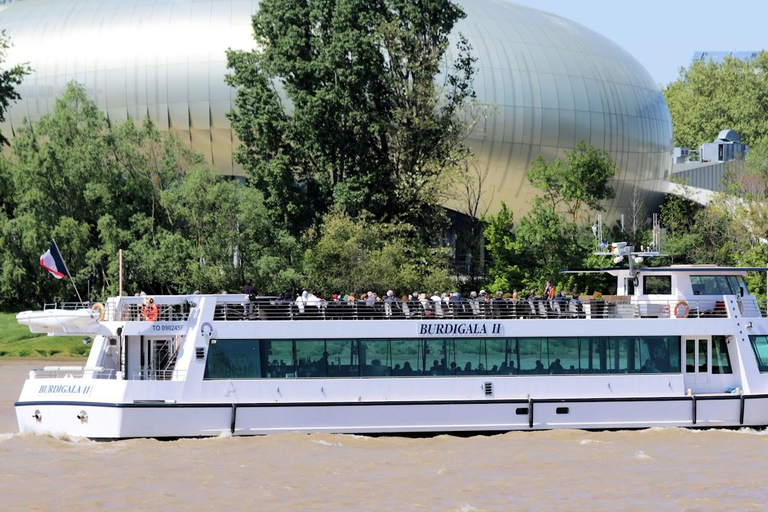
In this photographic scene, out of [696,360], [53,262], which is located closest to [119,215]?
[53,262]

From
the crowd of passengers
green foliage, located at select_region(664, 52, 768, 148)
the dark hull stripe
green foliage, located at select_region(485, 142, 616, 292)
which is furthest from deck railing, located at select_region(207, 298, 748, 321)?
green foliage, located at select_region(664, 52, 768, 148)

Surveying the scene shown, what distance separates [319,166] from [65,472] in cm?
2506

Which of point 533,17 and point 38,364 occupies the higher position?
point 533,17

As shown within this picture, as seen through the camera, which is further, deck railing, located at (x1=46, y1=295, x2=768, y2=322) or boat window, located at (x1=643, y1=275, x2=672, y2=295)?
boat window, located at (x1=643, y1=275, x2=672, y2=295)

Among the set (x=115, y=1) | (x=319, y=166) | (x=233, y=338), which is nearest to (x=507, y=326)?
(x=233, y=338)

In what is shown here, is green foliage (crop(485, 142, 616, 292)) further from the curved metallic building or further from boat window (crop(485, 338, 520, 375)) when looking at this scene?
boat window (crop(485, 338, 520, 375))

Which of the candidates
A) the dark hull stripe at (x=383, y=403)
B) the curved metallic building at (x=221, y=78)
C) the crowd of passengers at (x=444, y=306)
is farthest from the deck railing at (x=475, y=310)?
the curved metallic building at (x=221, y=78)

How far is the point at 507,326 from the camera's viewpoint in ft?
90.6

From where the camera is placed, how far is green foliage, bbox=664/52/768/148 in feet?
351

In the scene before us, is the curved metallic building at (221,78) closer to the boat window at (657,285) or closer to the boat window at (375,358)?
the boat window at (657,285)

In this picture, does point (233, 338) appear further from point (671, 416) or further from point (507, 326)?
point (671, 416)

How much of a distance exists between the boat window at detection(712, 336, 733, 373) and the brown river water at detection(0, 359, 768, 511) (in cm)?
165

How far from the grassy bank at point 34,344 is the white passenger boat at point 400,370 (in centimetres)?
1936

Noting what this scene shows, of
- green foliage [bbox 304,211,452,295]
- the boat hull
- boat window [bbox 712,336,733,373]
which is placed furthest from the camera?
green foliage [bbox 304,211,452,295]
